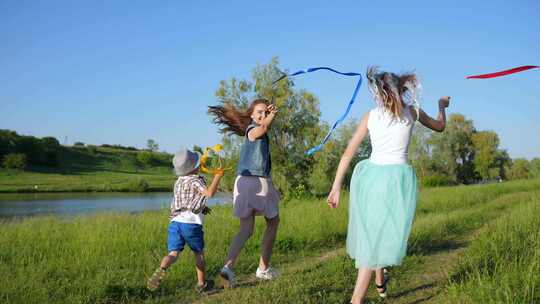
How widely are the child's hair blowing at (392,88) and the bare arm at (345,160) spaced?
19 cm

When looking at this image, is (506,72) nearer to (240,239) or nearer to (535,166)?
(240,239)

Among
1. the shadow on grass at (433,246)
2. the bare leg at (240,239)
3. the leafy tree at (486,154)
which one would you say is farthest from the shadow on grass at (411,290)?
the leafy tree at (486,154)

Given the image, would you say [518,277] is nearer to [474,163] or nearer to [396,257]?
[396,257]

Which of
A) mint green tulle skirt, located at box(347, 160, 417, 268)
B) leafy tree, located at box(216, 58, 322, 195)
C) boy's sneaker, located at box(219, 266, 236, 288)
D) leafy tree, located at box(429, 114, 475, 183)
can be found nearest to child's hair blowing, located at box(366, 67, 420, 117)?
mint green tulle skirt, located at box(347, 160, 417, 268)

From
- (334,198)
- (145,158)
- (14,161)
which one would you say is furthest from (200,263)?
(145,158)

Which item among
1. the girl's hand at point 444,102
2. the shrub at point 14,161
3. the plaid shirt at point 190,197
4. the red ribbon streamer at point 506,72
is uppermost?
the shrub at point 14,161

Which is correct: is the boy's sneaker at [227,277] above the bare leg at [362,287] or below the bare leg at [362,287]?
below

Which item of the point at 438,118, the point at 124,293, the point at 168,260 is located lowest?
the point at 124,293

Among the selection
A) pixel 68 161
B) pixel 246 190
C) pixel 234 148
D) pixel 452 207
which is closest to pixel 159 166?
pixel 68 161

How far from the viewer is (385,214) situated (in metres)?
3.25

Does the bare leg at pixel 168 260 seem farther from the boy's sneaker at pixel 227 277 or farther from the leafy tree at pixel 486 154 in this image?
the leafy tree at pixel 486 154

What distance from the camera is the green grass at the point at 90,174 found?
A: 3925 centimetres

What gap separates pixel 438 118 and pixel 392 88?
568 mm

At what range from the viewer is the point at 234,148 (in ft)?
55.6
